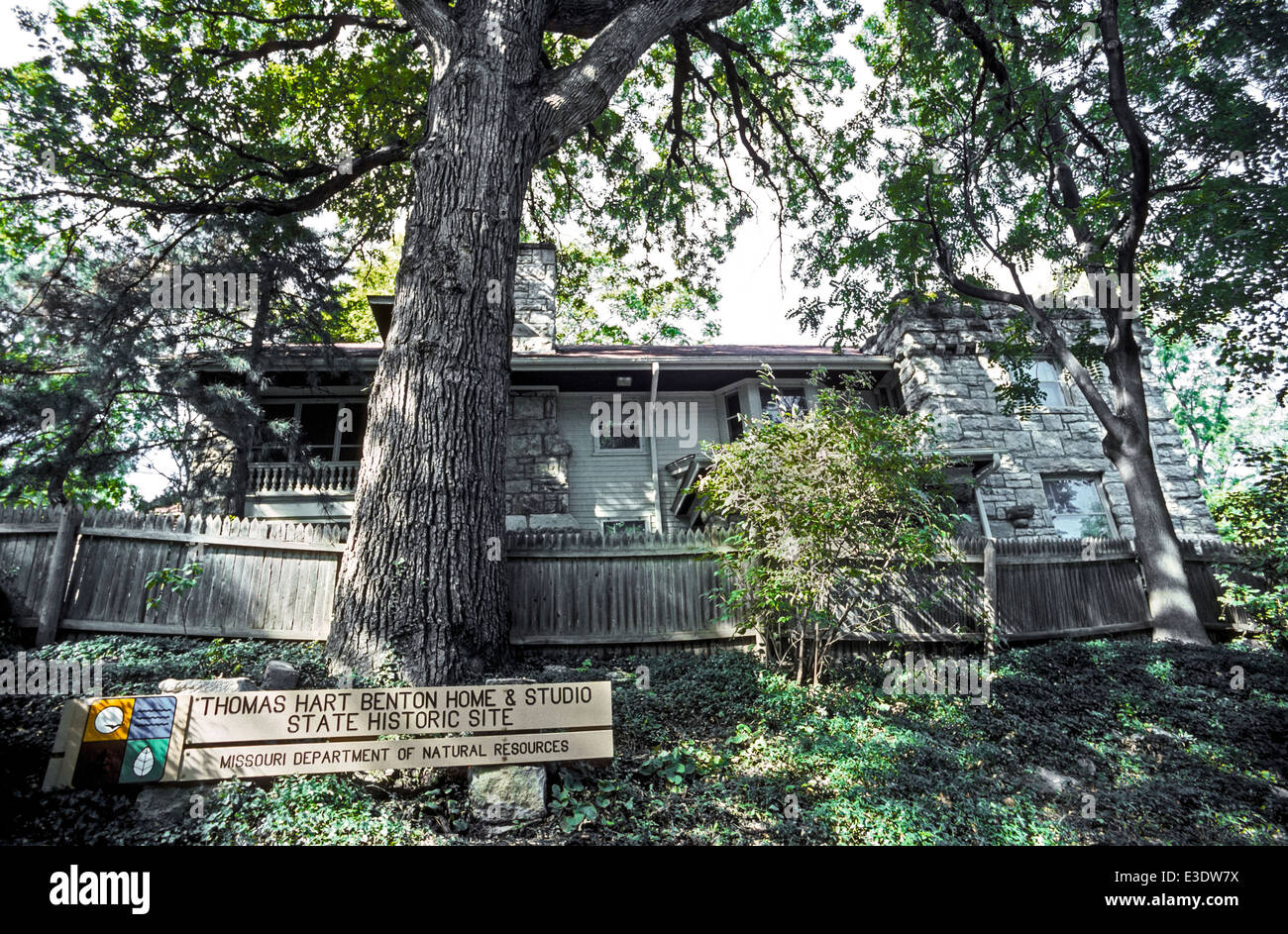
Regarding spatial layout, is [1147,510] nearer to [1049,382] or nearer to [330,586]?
[1049,382]

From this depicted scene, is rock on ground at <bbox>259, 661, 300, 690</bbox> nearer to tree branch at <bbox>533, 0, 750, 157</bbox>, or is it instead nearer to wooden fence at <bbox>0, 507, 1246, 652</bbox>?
wooden fence at <bbox>0, 507, 1246, 652</bbox>

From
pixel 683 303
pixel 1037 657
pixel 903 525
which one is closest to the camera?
pixel 903 525

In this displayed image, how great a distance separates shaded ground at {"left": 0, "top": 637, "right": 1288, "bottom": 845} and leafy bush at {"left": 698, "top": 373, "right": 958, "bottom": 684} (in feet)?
2.38

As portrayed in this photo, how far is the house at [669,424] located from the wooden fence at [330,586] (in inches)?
166

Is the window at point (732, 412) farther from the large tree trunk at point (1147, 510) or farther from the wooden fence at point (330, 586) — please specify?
the large tree trunk at point (1147, 510)

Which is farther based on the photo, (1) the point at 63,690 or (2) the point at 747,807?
(1) the point at 63,690

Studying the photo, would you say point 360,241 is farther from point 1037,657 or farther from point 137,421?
point 1037,657

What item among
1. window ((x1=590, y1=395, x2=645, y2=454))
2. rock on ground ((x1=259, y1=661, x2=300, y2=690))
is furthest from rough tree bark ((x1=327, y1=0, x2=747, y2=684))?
window ((x1=590, y1=395, x2=645, y2=454))

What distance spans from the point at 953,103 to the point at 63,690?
14229mm

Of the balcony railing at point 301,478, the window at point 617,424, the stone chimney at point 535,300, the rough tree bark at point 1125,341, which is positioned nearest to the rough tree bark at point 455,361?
the rough tree bark at point 1125,341

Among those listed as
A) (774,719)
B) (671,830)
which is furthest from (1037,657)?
(671,830)

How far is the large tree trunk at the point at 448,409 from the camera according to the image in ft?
14.3

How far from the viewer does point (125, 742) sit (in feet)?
9.77
